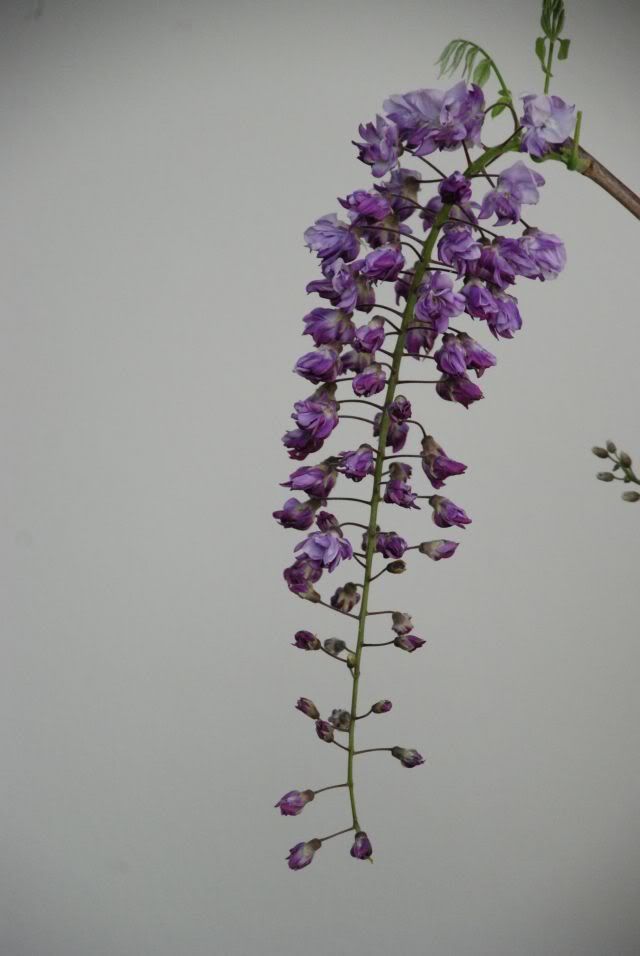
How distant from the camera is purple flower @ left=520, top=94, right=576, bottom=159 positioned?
0.36 m

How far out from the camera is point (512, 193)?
398mm

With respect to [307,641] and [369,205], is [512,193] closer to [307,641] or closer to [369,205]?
[369,205]

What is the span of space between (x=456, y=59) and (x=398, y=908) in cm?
91

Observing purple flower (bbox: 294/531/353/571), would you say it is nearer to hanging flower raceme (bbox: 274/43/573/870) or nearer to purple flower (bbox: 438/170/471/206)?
hanging flower raceme (bbox: 274/43/573/870)

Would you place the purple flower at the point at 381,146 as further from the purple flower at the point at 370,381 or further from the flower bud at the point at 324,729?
the flower bud at the point at 324,729

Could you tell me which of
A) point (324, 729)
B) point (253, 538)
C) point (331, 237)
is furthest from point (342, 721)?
point (253, 538)

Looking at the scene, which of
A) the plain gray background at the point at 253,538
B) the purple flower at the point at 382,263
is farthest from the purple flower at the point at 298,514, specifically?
the plain gray background at the point at 253,538

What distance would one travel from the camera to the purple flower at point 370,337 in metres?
0.39

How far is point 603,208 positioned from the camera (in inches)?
38.6

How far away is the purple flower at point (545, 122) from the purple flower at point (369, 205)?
0.06 metres

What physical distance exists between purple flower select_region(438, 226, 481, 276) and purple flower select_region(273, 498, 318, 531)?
12cm

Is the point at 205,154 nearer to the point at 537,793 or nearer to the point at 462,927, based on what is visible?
the point at 537,793

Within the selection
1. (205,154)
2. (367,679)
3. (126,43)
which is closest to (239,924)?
(367,679)

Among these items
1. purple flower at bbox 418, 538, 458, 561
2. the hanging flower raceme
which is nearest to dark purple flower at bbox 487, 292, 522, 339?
the hanging flower raceme
